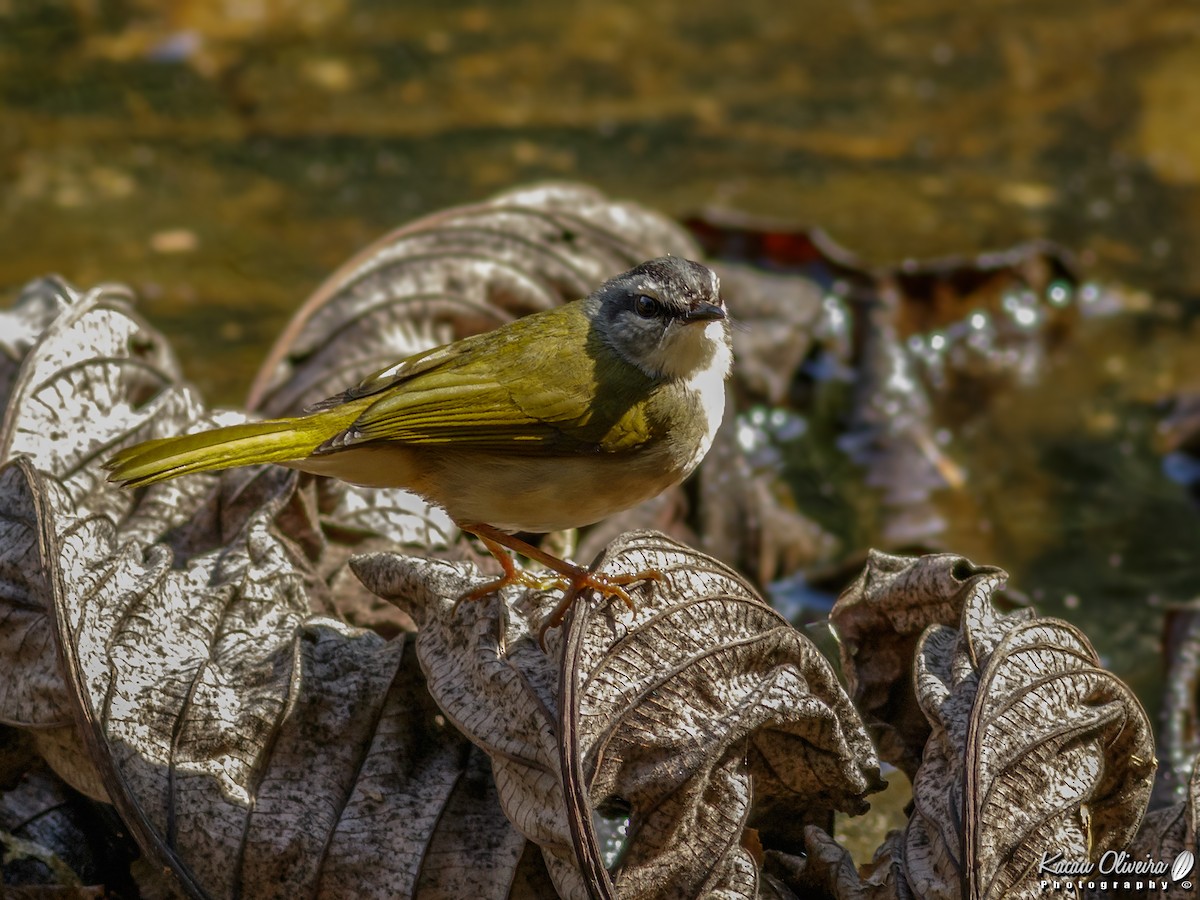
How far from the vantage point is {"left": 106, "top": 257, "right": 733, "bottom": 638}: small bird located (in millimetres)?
3295

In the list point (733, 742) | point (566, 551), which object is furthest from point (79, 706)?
point (566, 551)

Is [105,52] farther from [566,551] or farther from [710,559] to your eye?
[710,559]

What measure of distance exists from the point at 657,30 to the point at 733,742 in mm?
6009

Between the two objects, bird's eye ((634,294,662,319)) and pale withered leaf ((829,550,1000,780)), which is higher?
bird's eye ((634,294,662,319))

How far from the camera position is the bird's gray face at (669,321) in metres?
3.42

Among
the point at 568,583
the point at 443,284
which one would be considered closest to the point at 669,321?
the point at 568,583

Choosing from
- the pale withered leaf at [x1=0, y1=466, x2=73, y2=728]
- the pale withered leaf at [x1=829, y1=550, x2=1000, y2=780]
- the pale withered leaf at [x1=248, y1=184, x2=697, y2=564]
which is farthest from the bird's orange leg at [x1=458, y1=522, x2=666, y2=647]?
the pale withered leaf at [x1=0, y1=466, x2=73, y2=728]

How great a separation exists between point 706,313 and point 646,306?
18 cm

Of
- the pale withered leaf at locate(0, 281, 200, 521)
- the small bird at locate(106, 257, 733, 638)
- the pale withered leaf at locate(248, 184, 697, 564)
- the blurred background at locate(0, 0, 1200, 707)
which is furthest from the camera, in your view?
the blurred background at locate(0, 0, 1200, 707)

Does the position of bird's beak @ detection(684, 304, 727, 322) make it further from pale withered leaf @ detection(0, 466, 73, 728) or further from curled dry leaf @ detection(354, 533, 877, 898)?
pale withered leaf @ detection(0, 466, 73, 728)

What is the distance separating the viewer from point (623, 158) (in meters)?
6.91

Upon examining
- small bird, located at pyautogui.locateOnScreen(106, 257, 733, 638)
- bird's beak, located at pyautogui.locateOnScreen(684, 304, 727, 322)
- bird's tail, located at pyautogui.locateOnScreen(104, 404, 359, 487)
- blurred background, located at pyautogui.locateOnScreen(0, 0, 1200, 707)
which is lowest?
bird's tail, located at pyautogui.locateOnScreen(104, 404, 359, 487)

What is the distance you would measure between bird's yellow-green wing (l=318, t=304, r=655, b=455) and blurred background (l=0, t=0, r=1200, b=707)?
6.34ft

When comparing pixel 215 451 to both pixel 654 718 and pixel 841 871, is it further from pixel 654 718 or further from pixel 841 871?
pixel 841 871
